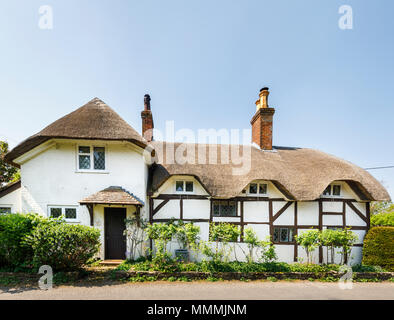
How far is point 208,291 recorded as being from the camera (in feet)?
17.3

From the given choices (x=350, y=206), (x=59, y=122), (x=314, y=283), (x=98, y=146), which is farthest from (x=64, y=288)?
(x=350, y=206)

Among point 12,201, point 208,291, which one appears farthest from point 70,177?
point 208,291

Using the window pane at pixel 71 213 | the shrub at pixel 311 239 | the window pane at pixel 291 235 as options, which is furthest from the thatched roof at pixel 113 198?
the window pane at pixel 291 235

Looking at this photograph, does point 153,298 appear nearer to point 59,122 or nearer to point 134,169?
point 134,169

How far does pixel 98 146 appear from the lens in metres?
7.61

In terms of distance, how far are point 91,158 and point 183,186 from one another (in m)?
4.48

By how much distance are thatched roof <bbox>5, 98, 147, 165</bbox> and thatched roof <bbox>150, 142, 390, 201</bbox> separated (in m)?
2.23

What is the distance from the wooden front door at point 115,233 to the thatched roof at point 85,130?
335 centimetres

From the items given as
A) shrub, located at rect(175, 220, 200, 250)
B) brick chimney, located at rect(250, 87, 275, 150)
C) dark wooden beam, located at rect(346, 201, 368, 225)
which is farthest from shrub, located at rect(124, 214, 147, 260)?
dark wooden beam, located at rect(346, 201, 368, 225)

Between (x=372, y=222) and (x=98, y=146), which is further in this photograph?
(x=372, y=222)

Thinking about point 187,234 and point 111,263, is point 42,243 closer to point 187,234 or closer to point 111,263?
point 111,263

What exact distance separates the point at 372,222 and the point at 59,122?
57.2 feet

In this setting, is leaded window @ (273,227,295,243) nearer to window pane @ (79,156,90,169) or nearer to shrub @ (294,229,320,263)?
shrub @ (294,229,320,263)
